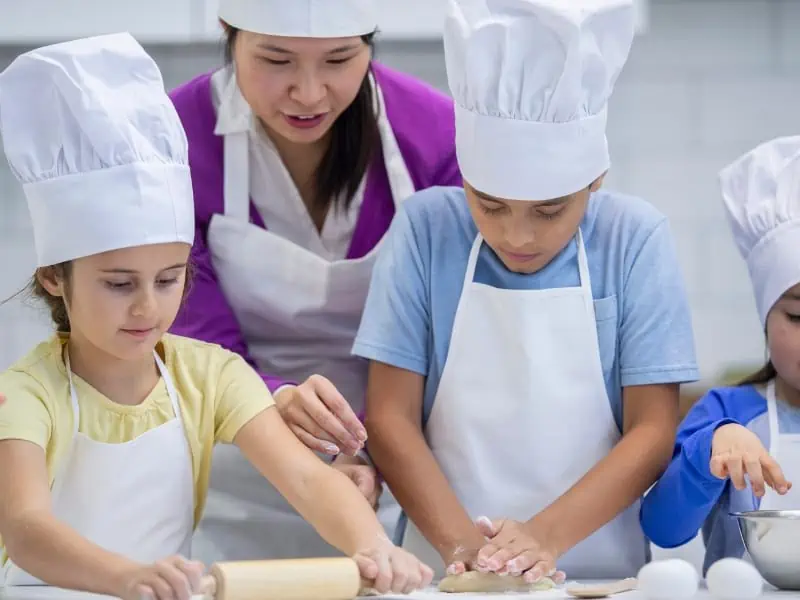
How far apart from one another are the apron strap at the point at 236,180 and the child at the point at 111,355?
0.32m

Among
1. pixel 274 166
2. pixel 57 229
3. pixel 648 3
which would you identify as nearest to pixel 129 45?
pixel 57 229

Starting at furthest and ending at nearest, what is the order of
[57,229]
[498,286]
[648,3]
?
[648,3] < [498,286] < [57,229]

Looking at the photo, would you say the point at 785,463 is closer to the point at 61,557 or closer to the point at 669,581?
the point at 669,581

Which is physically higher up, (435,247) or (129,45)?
(129,45)

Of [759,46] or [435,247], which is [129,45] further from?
[759,46]

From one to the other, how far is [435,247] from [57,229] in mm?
437

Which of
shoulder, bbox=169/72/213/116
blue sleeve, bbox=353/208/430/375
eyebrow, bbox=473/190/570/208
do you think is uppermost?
shoulder, bbox=169/72/213/116

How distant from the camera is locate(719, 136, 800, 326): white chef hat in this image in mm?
1410

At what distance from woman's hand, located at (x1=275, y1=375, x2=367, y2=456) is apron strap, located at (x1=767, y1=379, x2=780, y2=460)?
48cm

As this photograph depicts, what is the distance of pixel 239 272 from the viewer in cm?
162

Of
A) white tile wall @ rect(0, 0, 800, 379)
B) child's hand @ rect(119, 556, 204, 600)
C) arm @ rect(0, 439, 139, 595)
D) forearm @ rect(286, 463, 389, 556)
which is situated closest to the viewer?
child's hand @ rect(119, 556, 204, 600)

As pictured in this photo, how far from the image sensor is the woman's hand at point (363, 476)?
134cm

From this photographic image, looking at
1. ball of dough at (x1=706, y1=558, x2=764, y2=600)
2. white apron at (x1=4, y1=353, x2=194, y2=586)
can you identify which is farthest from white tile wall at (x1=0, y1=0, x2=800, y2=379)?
ball of dough at (x1=706, y1=558, x2=764, y2=600)

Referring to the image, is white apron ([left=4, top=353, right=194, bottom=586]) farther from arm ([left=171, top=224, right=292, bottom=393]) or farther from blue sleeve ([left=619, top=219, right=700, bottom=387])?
blue sleeve ([left=619, top=219, right=700, bottom=387])
